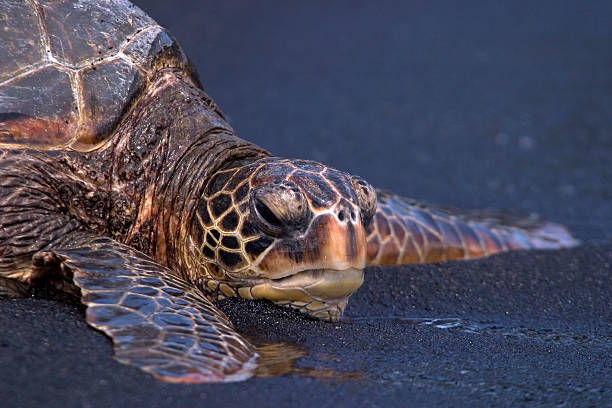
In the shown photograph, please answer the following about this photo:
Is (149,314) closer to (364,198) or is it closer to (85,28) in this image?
(364,198)

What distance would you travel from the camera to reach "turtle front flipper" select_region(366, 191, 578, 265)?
3.68m

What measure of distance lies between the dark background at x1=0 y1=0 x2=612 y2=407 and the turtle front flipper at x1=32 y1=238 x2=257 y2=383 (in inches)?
2.4

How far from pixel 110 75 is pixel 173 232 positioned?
68 centimetres

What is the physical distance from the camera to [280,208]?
2471 mm

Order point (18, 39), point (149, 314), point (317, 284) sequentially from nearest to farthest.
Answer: point (149, 314) < point (317, 284) < point (18, 39)

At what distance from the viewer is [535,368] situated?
2.22 m

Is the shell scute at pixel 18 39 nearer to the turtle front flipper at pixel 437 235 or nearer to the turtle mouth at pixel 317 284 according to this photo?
the turtle mouth at pixel 317 284

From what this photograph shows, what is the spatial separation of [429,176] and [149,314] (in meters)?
4.06

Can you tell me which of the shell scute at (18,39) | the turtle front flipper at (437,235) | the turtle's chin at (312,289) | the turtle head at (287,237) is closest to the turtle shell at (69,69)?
the shell scute at (18,39)

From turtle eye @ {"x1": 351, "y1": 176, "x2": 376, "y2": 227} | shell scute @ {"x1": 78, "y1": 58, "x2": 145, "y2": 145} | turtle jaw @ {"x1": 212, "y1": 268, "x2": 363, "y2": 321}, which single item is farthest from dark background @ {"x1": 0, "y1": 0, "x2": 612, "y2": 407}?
shell scute @ {"x1": 78, "y1": 58, "x2": 145, "y2": 145}

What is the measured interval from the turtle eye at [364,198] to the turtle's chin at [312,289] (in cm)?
28

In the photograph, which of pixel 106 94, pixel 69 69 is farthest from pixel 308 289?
pixel 69 69

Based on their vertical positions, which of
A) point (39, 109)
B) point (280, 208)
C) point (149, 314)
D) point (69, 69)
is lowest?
point (149, 314)

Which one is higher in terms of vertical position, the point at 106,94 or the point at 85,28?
the point at 85,28
